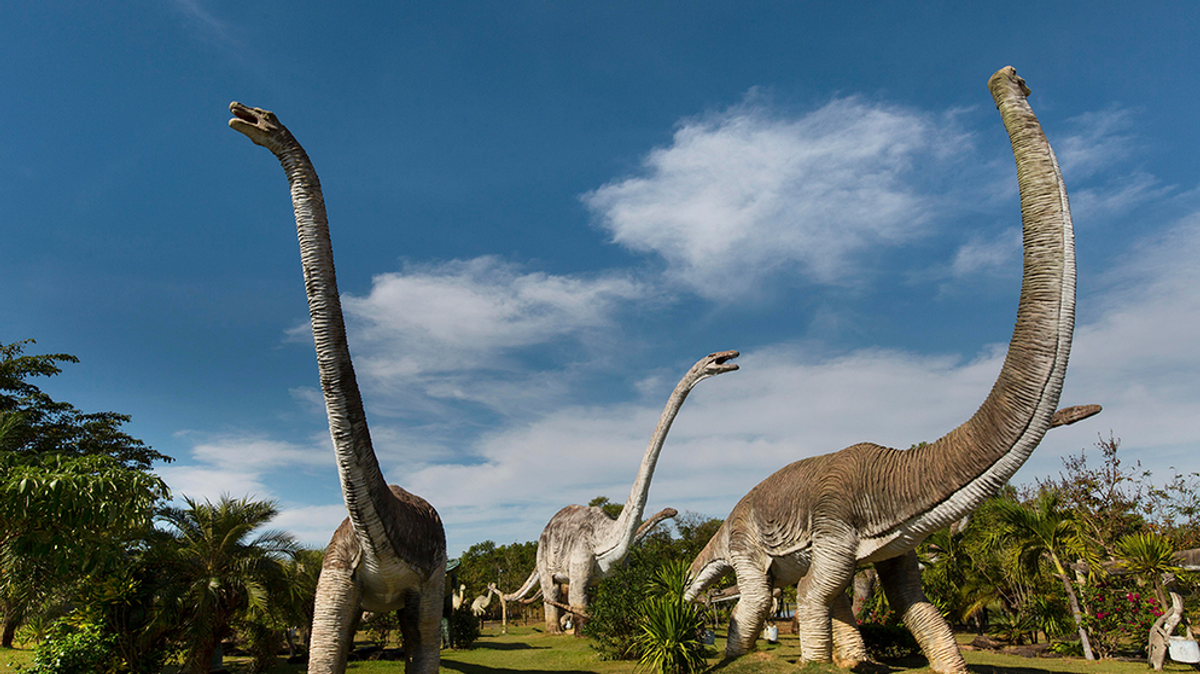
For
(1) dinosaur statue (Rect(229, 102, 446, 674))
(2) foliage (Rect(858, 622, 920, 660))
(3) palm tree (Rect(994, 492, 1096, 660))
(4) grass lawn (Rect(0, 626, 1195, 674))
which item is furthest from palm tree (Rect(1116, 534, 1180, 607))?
(1) dinosaur statue (Rect(229, 102, 446, 674))

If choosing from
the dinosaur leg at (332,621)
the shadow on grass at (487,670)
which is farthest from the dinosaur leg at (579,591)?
the dinosaur leg at (332,621)

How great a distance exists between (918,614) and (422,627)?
255 inches

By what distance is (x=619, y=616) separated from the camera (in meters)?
12.8

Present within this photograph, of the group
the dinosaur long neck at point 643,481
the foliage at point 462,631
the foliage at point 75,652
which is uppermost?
the dinosaur long neck at point 643,481

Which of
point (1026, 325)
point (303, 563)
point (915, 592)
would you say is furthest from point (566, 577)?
point (1026, 325)

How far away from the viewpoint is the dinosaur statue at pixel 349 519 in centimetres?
672

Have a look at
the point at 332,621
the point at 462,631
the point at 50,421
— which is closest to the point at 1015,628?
the point at 462,631

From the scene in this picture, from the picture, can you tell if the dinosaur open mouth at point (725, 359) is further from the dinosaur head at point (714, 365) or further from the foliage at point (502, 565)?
the foliage at point (502, 565)

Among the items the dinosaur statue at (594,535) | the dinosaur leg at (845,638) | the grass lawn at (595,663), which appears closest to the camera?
the grass lawn at (595,663)

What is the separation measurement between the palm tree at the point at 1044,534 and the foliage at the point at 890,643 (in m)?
3.35

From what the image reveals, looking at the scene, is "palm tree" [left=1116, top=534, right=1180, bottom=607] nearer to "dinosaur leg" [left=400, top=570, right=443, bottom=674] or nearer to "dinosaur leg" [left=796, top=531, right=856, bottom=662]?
"dinosaur leg" [left=796, top=531, right=856, bottom=662]

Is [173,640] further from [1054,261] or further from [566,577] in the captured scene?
[1054,261]

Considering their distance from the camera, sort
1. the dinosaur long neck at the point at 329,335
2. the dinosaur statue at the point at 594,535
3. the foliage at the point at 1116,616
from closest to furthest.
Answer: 1. the dinosaur long neck at the point at 329,335
2. the foliage at the point at 1116,616
3. the dinosaur statue at the point at 594,535

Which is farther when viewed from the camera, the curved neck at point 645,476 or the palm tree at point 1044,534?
the curved neck at point 645,476
